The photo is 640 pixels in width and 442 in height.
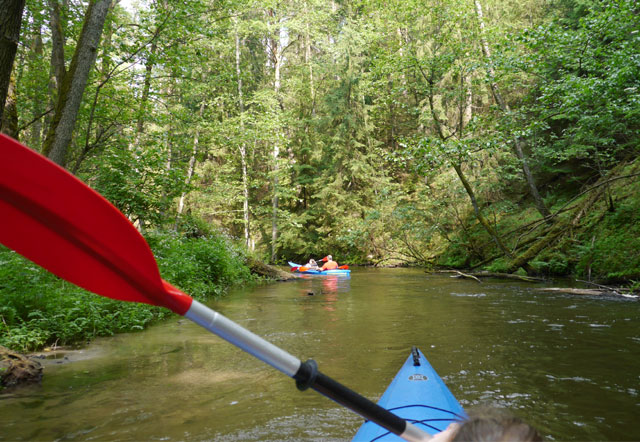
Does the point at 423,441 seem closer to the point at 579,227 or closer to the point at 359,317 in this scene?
the point at 359,317

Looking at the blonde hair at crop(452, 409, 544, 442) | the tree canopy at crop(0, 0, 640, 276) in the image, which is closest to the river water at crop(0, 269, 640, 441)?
the blonde hair at crop(452, 409, 544, 442)

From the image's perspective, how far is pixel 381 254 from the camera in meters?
20.9

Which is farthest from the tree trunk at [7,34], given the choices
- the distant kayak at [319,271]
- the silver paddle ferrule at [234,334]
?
the distant kayak at [319,271]

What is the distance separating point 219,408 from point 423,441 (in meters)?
2.29

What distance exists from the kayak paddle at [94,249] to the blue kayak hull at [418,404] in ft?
3.06

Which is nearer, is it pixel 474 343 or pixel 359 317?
pixel 474 343

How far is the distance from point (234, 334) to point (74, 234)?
62cm

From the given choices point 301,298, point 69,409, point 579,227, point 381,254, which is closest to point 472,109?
point 381,254

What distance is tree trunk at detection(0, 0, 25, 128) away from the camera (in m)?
2.99

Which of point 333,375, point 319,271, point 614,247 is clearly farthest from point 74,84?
point 319,271

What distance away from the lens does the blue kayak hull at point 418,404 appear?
2.29 m

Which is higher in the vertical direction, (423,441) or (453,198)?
(453,198)

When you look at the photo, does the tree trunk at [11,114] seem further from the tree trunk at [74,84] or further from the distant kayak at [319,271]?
the distant kayak at [319,271]

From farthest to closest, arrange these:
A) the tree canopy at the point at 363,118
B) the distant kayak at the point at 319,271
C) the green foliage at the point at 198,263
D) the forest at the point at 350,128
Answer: the distant kayak at the point at 319,271 → the green foliage at the point at 198,263 → the tree canopy at the point at 363,118 → the forest at the point at 350,128
